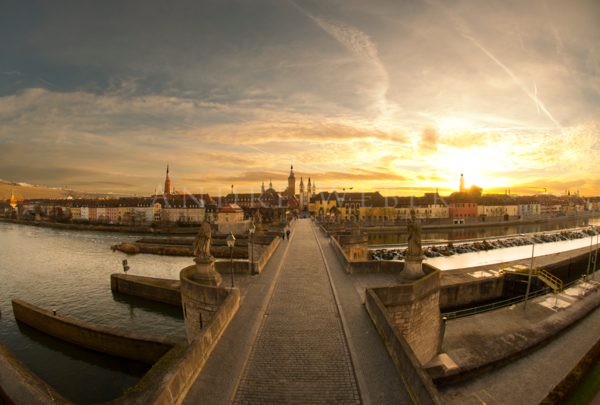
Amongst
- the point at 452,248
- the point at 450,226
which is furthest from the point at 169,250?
the point at 450,226

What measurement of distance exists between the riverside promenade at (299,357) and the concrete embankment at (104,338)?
5838 mm

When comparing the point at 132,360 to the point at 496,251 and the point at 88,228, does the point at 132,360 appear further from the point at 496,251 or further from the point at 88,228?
the point at 88,228

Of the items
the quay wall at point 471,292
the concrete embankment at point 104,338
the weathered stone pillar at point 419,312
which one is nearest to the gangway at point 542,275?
the quay wall at point 471,292

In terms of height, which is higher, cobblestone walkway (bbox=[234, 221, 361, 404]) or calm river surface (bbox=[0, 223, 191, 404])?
cobblestone walkway (bbox=[234, 221, 361, 404])

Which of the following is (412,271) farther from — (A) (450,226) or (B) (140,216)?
(B) (140,216)

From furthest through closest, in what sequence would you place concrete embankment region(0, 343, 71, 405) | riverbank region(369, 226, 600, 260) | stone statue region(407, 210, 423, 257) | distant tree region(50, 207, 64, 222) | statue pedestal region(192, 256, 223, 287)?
distant tree region(50, 207, 64, 222)
riverbank region(369, 226, 600, 260)
stone statue region(407, 210, 423, 257)
statue pedestal region(192, 256, 223, 287)
concrete embankment region(0, 343, 71, 405)

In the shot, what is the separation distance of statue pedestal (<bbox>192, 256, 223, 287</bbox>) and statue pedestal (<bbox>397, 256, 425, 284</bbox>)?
6828mm

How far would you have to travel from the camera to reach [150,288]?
21156 millimetres

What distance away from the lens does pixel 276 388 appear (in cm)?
545

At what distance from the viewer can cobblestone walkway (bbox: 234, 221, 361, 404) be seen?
5.28 metres

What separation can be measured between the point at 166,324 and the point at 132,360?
4.64 meters

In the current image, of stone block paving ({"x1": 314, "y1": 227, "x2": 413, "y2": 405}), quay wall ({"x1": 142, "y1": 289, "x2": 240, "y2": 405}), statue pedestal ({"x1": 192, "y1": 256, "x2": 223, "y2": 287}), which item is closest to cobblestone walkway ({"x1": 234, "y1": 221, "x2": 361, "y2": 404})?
stone block paving ({"x1": 314, "y1": 227, "x2": 413, "y2": 405})

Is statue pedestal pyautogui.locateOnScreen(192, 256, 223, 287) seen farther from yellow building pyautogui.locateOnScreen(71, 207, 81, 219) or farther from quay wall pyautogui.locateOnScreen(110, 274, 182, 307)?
yellow building pyautogui.locateOnScreen(71, 207, 81, 219)

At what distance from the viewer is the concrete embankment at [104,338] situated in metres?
12.9
